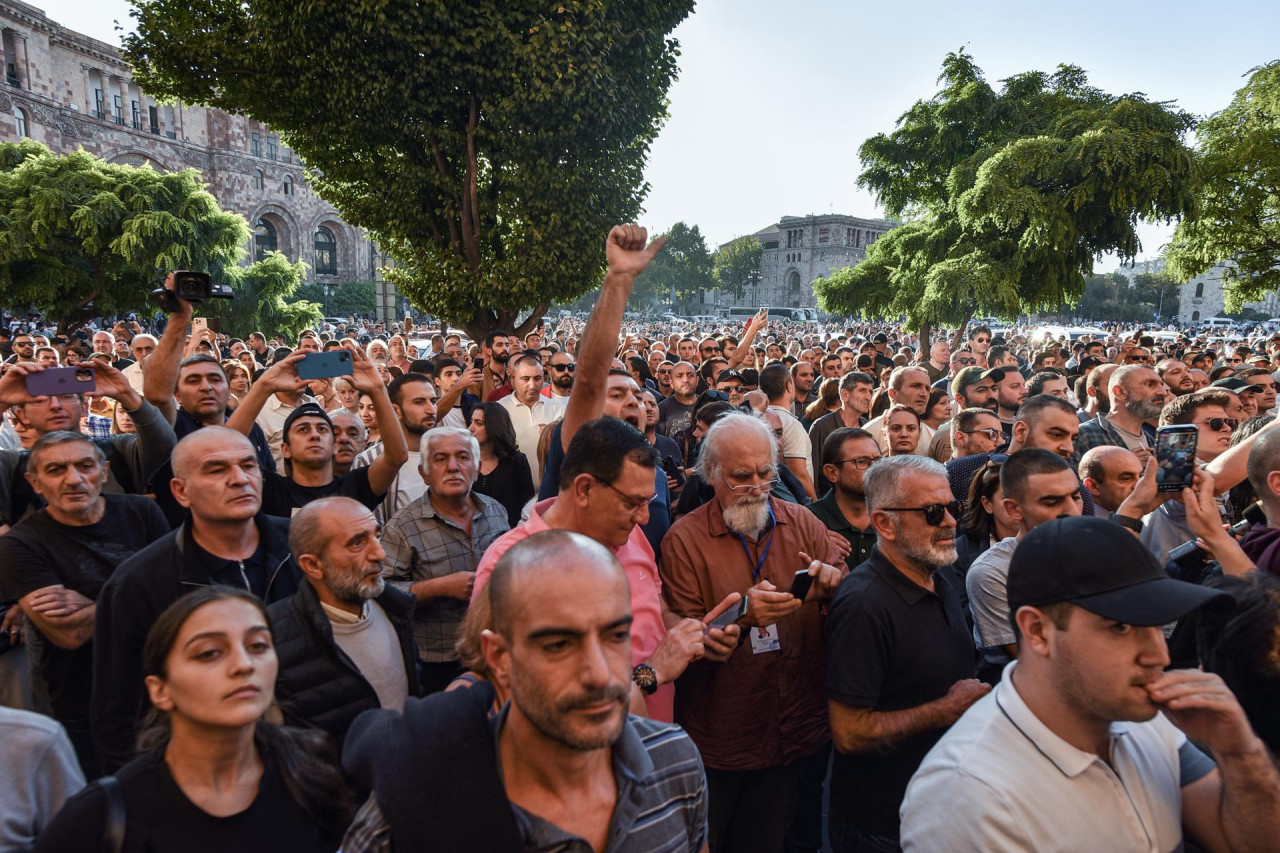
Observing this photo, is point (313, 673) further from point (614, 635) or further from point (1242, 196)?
point (1242, 196)

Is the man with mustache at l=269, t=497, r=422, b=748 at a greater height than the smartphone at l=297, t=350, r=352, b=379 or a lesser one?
lesser

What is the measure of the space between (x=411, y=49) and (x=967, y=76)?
1859 centimetres

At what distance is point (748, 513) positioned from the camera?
2951 millimetres

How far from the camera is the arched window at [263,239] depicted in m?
52.6

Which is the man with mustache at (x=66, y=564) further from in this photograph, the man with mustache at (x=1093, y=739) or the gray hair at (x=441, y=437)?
the man with mustache at (x=1093, y=739)

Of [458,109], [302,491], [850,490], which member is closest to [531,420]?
[302,491]

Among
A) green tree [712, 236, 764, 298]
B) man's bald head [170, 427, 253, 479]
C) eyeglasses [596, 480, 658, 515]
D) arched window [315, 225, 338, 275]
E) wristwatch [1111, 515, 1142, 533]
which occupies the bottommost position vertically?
wristwatch [1111, 515, 1142, 533]

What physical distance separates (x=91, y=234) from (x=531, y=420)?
70.4 feet

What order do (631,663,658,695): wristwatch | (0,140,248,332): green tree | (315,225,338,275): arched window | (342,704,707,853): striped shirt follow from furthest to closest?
(315,225,338,275): arched window < (0,140,248,332): green tree < (631,663,658,695): wristwatch < (342,704,707,853): striped shirt

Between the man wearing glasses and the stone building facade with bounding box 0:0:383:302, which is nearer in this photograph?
the man wearing glasses

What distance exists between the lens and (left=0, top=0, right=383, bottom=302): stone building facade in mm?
38812

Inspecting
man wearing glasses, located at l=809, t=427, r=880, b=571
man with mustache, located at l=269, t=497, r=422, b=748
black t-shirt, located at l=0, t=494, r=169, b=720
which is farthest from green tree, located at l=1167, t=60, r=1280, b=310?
black t-shirt, located at l=0, t=494, r=169, b=720

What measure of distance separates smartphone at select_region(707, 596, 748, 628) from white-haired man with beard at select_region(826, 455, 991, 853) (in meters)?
0.33

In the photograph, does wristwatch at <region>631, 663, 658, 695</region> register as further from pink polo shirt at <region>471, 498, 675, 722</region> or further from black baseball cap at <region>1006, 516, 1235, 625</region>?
black baseball cap at <region>1006, 516, 1235, 625</region>
